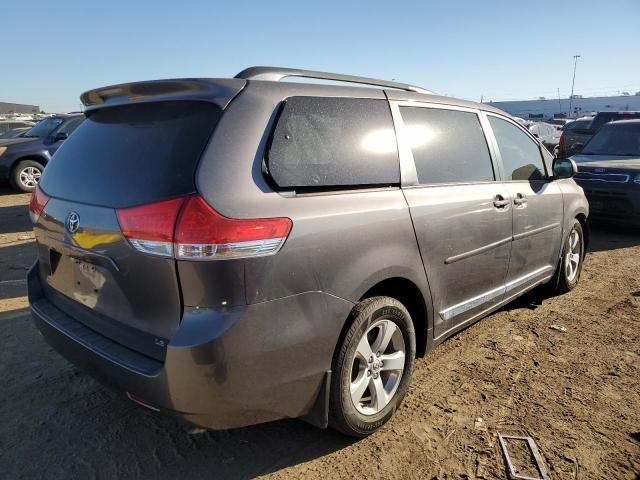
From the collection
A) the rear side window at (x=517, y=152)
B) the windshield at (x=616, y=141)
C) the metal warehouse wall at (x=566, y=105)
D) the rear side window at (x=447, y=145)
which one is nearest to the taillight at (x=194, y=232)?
the rear side window at (x=447, y=145)

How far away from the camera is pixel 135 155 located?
224 centimetres

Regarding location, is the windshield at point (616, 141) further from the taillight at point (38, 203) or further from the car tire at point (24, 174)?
the car tire at point (24, 174)

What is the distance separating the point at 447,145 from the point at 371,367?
1569 mm

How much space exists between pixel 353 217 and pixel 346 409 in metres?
0.97

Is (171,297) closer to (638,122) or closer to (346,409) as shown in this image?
(346,409)

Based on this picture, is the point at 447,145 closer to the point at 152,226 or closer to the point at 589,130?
the point at 152,226

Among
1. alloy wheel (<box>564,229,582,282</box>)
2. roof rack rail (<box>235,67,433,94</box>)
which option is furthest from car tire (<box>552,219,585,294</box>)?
roof rack rail (<box>235,67,433,94</box>)

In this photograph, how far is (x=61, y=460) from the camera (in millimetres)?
A: 2463

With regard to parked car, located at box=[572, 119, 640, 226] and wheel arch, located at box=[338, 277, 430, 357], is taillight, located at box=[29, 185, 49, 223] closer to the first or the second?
wheel arch, located at box=[338, 277, 430, 357]

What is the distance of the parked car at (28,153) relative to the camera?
34.0ft

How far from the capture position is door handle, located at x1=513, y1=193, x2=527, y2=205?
3.71 meters

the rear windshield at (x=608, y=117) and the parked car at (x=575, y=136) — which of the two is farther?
the parked car at (x=575, y=136)

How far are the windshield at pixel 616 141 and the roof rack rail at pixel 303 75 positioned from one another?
690 cm

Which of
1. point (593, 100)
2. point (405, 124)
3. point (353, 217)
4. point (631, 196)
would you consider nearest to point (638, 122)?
point (631, 196)
